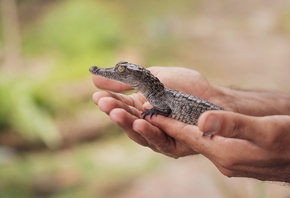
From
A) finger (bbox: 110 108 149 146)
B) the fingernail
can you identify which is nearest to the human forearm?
finger (bbox: 110 108 149 146)

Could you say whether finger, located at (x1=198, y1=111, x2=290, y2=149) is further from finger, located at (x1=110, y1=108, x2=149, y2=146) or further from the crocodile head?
the crocodile head

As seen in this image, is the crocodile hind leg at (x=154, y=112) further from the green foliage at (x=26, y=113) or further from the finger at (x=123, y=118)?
the green foliage at (x=26, y=113)

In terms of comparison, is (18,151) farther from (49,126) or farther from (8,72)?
(8,72)

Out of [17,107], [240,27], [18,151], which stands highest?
[240,27]

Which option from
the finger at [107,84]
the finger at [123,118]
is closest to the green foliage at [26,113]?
the finger at [107,84]

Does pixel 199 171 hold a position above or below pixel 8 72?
below

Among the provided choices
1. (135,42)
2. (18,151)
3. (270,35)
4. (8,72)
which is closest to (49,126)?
(18,151)
